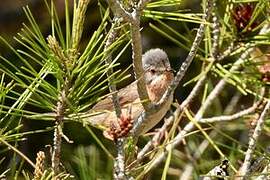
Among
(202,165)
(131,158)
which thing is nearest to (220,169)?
(131,158)

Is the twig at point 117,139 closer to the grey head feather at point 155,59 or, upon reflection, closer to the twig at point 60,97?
the twig at point 60,97

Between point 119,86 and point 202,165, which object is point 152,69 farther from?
point 119,86

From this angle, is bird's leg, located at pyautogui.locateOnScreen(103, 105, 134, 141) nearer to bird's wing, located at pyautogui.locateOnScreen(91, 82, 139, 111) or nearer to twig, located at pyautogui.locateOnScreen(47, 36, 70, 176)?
twig, located at pyautogui.locateOnScreen(47, 36, 70, 176)

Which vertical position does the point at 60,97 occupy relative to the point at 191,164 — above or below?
above

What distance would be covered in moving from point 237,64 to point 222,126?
4.04ft

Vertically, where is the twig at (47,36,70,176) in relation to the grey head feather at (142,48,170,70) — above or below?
below

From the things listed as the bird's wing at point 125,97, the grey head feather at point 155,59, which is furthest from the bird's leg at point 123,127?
the grey head feather at point 155,59

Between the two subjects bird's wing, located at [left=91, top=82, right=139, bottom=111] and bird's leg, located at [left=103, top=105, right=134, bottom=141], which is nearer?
bird's leg, located at [left=103, top=105, right=134, bottom=141]

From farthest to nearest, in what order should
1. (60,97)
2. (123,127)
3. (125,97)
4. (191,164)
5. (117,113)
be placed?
(125,97) < (191,164) < (117,113) < (60,97) < (123,127)

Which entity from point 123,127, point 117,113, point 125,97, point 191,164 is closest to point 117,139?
point 123,127

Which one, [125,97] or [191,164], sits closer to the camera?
[191,164]

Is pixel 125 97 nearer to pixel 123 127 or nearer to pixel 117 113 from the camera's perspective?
pixel 117 113

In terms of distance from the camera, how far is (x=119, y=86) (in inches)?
182

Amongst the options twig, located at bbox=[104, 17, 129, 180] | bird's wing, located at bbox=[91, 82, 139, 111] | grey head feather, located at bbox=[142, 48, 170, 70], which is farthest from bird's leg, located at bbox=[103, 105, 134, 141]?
grey head feather, located at bbox=[142, 48, 170, 70]
